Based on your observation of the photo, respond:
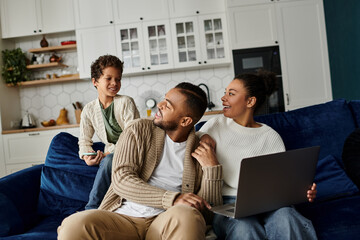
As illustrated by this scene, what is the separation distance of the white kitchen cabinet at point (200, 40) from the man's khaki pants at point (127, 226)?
11.3ft

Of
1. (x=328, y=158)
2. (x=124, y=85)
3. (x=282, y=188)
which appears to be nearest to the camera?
(x=282, y=188)

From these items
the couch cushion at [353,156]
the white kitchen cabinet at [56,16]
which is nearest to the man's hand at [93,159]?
the couch cushion at [353,156]

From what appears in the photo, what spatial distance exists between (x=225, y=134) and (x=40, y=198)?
1.16m

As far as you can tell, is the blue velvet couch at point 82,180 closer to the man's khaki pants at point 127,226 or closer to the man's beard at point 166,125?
the man's khaki pants at point 127,226

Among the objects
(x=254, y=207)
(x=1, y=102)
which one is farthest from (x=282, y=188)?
(x=1, y=102)

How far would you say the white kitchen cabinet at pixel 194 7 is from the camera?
460 cm

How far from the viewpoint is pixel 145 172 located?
155cm

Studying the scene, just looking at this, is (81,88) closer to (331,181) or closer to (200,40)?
(200,40)

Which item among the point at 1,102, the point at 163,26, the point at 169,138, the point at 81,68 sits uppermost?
the point at 163,26

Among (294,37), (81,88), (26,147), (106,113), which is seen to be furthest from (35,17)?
(294,37)


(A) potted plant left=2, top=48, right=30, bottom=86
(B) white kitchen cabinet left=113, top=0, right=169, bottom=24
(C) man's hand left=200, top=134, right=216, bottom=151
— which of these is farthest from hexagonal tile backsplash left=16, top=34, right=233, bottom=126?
(C) man's hand left=200, top=134, right=216, bottom=151

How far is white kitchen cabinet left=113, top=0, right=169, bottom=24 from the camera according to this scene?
15.2ft

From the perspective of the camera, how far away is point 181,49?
4.66m

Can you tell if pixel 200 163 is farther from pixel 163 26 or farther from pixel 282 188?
pixel 163 26
